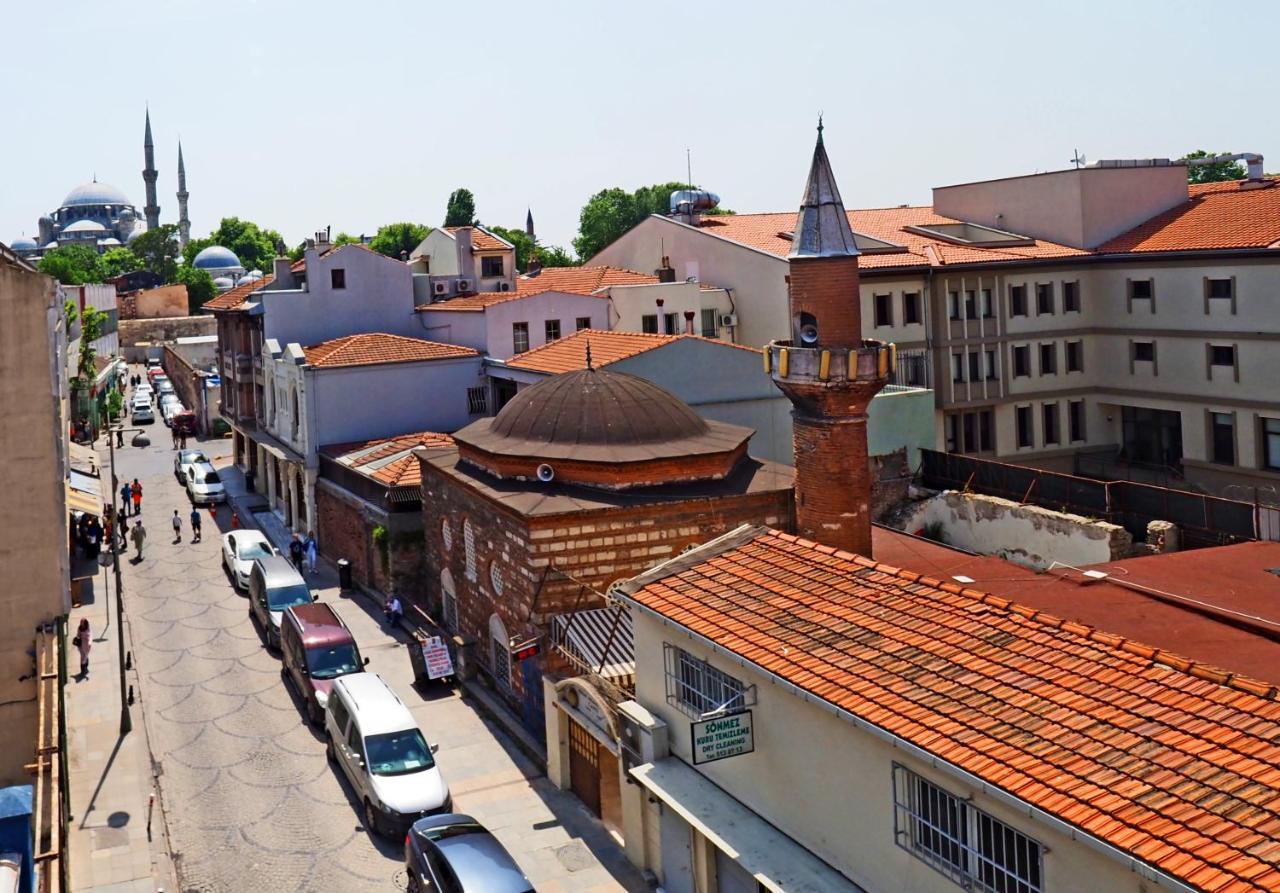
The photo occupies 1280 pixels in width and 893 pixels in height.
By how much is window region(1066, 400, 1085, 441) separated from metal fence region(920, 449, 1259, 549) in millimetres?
10230

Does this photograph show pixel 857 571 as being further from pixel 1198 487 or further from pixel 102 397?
pixel 102 397

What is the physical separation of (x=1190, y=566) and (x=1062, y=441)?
23.5m

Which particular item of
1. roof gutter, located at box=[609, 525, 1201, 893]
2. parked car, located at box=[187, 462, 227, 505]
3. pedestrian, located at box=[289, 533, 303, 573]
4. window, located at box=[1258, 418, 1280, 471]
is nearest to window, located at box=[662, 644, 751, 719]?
roof gutter, located at box=[609, 525, 1201, 893]

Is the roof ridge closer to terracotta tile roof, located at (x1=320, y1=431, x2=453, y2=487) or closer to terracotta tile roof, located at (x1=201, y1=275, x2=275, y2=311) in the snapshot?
terracotta tile roof, located at (x1=320, y1=431, x2=453, y2=487)

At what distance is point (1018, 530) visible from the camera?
33000 millimetres

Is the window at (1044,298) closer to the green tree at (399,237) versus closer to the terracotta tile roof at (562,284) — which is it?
the terracotta tile roof at (562,284)

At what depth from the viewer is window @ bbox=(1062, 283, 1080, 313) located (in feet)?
149

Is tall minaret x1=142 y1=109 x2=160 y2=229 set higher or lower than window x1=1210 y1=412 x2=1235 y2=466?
higher

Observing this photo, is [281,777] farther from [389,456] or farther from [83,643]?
[389,456]

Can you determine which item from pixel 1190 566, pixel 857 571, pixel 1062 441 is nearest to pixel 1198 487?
pixel 1062 441

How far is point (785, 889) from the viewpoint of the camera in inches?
579

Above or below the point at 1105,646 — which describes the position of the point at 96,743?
below

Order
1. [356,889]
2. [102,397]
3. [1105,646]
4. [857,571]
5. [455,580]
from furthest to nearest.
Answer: [102,397]
[455,580]
[356,889]
[857,571]
[1105,646]

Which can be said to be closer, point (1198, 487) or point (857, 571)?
point (857, 571)
